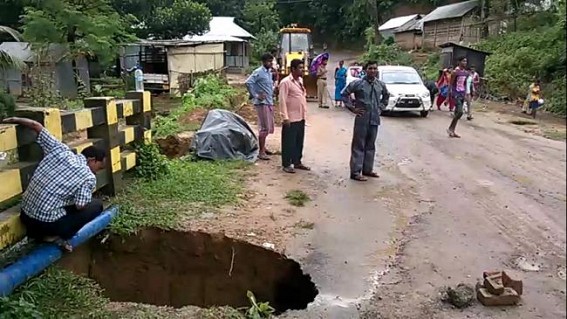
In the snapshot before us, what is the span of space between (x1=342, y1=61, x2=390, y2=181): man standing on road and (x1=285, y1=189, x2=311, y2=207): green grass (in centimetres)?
115

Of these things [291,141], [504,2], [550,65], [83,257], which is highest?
[504,2]

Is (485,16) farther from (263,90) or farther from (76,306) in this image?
(76,306)

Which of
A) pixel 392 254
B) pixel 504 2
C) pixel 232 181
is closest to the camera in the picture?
pixel 392 254

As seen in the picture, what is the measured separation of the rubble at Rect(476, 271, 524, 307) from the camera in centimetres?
404

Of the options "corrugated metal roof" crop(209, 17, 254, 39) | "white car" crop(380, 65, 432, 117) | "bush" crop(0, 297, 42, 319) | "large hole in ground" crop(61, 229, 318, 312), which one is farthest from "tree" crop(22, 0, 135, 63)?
"corrugated metal roof" crop(209, 17, 254, 39)

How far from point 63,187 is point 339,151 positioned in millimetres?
6934

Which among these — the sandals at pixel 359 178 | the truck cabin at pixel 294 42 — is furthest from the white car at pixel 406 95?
the sandals at pixel 359 178

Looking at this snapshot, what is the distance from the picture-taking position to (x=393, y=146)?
1122 centimetres

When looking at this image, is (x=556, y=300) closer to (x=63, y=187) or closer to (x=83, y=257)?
(x=63, y=187)

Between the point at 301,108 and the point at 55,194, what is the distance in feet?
15.1

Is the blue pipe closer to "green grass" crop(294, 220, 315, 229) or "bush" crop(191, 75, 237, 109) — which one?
"green grass" crop(294, 220, 315, 229)

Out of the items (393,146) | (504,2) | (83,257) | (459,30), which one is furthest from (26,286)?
(459,30)

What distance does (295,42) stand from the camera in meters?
23.2

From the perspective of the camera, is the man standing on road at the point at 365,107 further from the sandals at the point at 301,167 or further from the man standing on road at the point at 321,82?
the man standing on road at the point at 321,82
